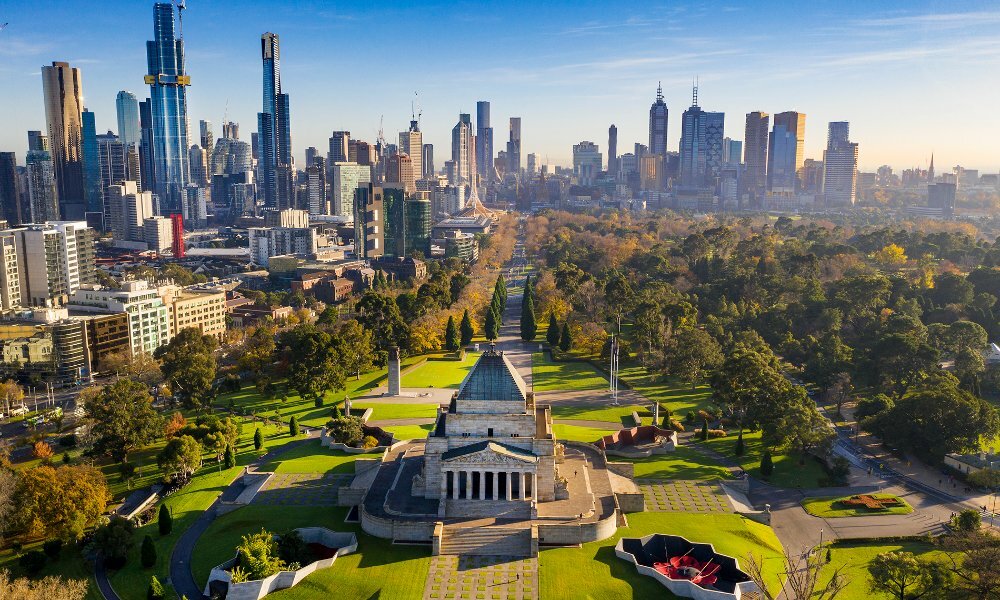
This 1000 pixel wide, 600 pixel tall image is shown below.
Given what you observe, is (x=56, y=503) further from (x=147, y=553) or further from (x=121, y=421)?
(x=121, y=421)

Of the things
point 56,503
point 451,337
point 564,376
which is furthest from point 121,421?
point 564,376

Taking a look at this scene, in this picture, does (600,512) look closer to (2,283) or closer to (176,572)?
(176,572)

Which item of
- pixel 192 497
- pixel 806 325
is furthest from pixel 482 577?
pixel 806 325

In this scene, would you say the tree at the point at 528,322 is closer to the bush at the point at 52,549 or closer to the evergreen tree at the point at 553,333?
the evergreen tree at the point at 553,333

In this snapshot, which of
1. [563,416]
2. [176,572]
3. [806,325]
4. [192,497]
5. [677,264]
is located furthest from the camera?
[677,264]

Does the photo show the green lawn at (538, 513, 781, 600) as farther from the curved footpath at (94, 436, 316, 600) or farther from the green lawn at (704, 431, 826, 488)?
the curved footpath at (94, 436, 316, 600)

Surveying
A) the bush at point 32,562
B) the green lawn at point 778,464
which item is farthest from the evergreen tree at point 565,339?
the bush at point 32,562
